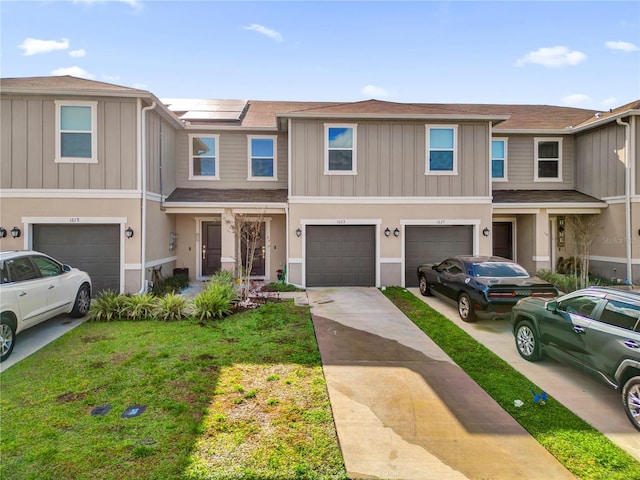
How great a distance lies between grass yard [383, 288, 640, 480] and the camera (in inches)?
126

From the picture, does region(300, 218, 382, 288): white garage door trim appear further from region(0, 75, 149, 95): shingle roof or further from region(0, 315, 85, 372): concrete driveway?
region(0, 315, 85, 372): concrete driveway

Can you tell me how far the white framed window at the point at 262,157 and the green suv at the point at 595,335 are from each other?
9836 millimetres

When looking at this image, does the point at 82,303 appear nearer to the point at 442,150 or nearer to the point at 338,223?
the point at 338,223

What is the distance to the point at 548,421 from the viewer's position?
3934mm

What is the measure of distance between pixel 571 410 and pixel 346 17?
12601 mm

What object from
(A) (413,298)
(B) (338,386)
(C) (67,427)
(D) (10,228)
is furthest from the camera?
(A) (413,298)

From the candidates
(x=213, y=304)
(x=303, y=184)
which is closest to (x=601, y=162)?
(x=303, y=184)

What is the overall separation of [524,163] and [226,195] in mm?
11662

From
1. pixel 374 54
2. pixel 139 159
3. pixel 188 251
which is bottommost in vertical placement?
pixel 188 251

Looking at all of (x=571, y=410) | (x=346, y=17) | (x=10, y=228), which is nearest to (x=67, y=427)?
(x=571, y=410)

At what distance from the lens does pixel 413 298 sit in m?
10.1

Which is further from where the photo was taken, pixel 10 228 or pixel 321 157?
pixel 321 157

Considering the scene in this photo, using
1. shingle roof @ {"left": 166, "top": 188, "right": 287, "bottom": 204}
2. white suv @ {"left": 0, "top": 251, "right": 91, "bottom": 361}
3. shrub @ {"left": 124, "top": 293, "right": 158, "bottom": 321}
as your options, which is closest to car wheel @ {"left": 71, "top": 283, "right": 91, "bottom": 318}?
white suv @ {"left": 0, "top": 251, "right": 91, "bottom": 361}

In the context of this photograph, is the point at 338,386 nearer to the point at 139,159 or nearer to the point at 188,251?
the point at 139,159
